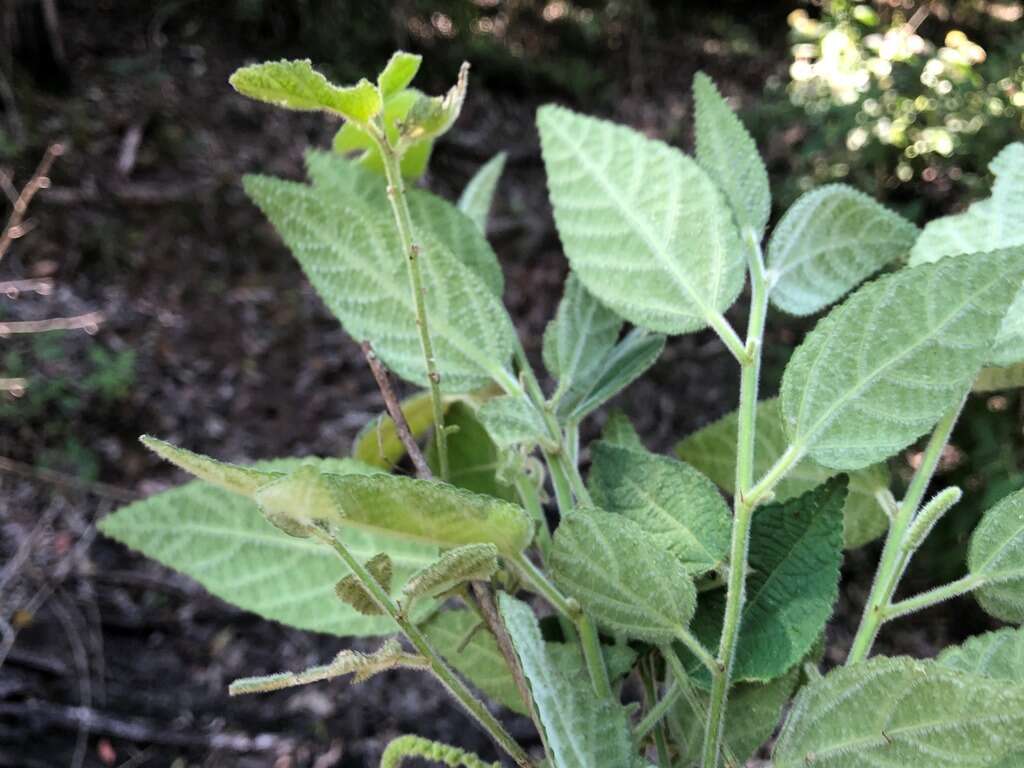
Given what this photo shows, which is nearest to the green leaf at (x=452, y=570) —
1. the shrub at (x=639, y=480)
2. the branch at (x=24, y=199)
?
the shrub at (x=639, y=480)

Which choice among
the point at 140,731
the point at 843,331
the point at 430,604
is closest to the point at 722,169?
the point at 843,331

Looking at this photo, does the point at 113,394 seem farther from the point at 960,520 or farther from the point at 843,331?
the point at 843,331

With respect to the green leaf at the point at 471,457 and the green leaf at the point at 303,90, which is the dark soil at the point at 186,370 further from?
the green leaf at the point at 303,90

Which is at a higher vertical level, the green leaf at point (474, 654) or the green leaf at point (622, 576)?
the green leaf at point (622, 576)

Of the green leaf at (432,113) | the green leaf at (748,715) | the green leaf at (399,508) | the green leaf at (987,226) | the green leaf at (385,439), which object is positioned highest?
the green leaf at (432,113)

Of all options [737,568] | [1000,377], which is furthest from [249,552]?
[1000,377]

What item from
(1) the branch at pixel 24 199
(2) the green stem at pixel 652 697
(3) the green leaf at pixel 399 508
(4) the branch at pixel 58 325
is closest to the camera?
(3) the green leaf at pixel 399 508

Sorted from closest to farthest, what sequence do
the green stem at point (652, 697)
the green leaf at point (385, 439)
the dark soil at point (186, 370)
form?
the green stem at point (652, 697) < the green leaf at point (385, 439) < the dark soil at point (186, 370)

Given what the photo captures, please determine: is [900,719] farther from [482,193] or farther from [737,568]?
[482,193]
